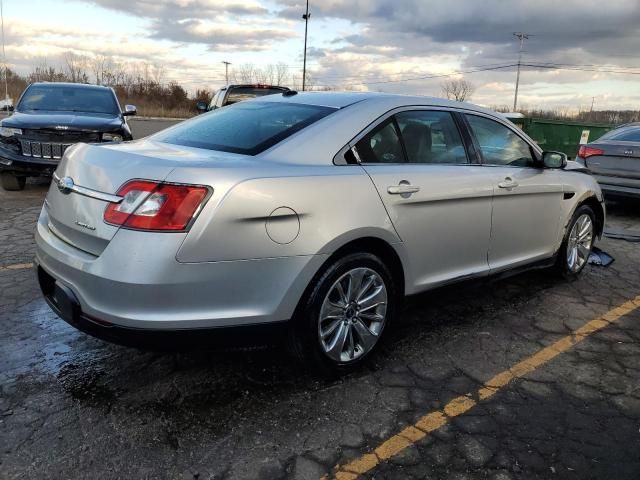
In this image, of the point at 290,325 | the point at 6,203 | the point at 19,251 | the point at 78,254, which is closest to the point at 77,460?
the point at 78,254

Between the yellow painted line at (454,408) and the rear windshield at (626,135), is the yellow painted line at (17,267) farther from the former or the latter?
the rear windshield at (626,135)

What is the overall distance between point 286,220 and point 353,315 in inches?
30.6

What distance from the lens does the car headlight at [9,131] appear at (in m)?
8.15

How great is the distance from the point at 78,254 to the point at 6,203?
609 cm

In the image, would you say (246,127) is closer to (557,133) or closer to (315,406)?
(315,406)

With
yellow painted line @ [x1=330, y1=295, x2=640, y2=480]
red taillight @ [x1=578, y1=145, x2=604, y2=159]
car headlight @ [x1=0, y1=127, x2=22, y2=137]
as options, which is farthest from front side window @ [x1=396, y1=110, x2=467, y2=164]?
car headlight @ [x1=0, y1=127, x2=22, y2=137]

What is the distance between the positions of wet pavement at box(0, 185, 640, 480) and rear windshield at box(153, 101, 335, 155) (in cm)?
117

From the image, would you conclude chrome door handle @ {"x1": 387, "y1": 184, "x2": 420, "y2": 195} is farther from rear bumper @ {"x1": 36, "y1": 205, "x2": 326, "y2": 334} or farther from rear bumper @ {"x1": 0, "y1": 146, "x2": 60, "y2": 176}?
rear bumper @ {"x1": 0, "y1": 146, "x2": 60, "y2": 176}

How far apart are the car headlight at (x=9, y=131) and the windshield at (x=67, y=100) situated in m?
1.04

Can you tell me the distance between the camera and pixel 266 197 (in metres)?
2.67

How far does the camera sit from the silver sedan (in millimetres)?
2541

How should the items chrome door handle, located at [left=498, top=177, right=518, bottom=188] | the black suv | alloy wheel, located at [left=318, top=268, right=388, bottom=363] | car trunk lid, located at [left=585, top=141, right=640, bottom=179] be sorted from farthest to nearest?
the black suv
car trunk lid, located at [left=585, top=141, right=640, bottom=179]
chrome door handle, located at [left=498, top=177, right=518, bottom=188]
alloy wheel, located at [left=318, top=268, right=388, bottom=363]

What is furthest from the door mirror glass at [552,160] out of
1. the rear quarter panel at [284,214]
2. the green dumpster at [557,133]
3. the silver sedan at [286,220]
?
the green dumpster at [557,133]

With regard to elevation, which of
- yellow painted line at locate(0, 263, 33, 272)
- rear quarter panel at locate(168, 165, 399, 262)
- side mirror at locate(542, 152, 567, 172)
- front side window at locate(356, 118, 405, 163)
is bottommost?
yellow painted line at locate(0, 263, 33, 272)
